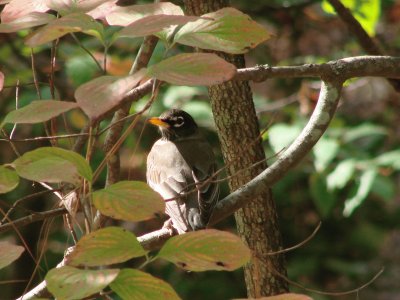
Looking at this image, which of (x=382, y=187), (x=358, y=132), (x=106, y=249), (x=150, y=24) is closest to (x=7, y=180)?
(x=106, y=249)

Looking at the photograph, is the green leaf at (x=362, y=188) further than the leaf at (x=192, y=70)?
Yes

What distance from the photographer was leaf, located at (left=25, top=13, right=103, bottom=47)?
4.09 feet

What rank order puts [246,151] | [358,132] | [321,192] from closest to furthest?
1. [246,151]
2. [358,132]
3. [321,192]

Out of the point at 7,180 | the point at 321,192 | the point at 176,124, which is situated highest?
the point at 7,180

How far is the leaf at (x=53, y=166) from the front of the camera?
1129 mm

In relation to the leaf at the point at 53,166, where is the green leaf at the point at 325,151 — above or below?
below

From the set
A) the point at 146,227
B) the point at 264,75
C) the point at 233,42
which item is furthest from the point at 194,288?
the point at 233,42

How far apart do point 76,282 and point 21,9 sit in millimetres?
640

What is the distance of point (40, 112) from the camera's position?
1.17 metres

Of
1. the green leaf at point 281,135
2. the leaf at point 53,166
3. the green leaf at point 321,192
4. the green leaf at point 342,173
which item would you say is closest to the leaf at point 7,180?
the leaf at point 53,166

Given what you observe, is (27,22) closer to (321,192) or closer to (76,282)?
(76,282)

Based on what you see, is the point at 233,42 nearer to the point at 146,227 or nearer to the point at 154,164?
the point at 154,164

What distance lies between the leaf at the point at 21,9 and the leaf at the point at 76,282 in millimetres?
550

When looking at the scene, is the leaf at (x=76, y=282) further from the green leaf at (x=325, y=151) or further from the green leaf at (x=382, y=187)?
the green leaf at (x=382, y=187)
